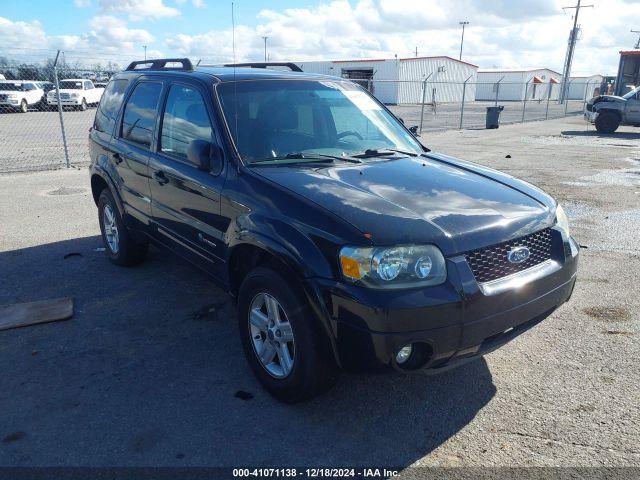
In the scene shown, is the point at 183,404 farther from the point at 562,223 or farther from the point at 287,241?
the point at 562,223

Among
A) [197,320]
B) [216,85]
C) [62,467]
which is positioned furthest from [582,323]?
[62,467]

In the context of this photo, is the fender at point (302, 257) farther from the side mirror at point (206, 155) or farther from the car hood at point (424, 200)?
the side mirror at point (206, 155)

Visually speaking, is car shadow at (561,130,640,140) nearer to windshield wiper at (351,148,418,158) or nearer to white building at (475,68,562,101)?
windshield wiper at (351,148,418,158)

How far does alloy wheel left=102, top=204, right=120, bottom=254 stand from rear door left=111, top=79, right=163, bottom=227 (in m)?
0.51

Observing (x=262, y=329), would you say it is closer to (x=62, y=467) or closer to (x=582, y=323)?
(x=62, y=467)

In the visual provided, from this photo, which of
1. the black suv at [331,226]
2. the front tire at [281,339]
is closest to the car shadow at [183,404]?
the front tire at [281,339]

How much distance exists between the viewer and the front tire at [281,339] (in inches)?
110

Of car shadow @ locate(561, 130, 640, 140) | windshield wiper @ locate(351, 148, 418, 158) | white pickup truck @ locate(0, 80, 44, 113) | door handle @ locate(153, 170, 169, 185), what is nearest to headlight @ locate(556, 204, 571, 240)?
windshield wiper @ locate(351, 148, 418, 158)

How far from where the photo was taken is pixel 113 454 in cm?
270

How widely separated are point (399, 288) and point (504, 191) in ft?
4.06

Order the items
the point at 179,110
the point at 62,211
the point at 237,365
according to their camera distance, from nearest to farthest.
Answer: the point at 237,365 < the point at 179,110 < the point at 62,211

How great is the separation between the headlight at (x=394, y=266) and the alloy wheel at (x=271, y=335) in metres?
0.56

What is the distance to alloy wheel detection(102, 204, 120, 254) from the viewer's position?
17.5 feet

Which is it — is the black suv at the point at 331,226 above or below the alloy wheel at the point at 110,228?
above
